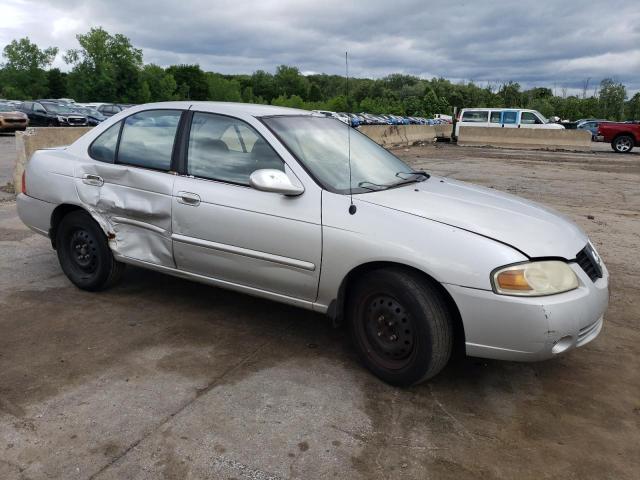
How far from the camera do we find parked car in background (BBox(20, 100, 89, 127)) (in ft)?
82.9

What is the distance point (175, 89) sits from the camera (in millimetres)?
100250

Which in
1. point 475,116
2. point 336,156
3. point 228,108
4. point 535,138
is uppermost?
point 228,108

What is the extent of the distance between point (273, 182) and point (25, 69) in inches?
4439

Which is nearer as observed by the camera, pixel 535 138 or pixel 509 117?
pixel 535 138

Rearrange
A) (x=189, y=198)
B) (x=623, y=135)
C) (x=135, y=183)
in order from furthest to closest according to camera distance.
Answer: (x=623, y=135) → (x=135, y=183) → (x=189, y=198)

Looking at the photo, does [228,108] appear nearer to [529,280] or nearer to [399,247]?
[399,247]

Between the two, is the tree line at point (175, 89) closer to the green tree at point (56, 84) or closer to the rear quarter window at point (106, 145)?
the green tree at point (56, 84)

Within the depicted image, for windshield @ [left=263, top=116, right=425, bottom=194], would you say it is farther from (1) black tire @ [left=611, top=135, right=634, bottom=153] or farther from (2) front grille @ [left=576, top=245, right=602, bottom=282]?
(1) black tire @ [left=611, top=135, right=634, bottom=153]

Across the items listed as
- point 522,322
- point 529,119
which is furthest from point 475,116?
point 522,322

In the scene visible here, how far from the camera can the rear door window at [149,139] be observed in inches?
164

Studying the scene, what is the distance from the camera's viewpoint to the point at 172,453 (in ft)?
8.64

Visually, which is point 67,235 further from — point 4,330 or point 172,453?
point 172,453

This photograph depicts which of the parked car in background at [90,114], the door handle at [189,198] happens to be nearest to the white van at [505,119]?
the parked car in background at [90,114]

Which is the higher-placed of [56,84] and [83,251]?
[56,84]
